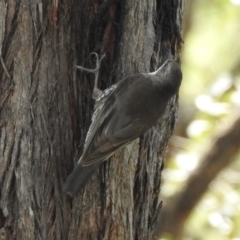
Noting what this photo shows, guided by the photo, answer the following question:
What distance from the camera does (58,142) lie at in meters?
3.57

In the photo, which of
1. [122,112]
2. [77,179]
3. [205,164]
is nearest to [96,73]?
[122,112]

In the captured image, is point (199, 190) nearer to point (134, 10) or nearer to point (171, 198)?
point (171, 198)

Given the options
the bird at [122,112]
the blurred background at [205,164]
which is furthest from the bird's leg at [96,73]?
the blurred background at [205,164]

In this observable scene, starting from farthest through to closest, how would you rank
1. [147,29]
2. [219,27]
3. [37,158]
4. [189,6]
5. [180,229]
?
[219,27], [189,6], [180,229], [147,29], [37,158]

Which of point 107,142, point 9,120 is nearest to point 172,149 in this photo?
point 107,142

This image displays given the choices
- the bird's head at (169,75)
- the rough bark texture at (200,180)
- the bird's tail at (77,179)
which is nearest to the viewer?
the bird's tail at (77,179)

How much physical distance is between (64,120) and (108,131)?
1.13 ft

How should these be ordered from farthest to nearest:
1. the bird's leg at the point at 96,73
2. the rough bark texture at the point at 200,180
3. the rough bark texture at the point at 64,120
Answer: the rough bark texture at the point at 200,180
the bird's leg at the point at 96,73
the rough bark texture at the point at 64,120

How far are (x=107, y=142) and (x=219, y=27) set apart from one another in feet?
11.8

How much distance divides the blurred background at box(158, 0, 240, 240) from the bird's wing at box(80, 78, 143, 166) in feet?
5.66

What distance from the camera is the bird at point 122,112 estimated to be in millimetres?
3570

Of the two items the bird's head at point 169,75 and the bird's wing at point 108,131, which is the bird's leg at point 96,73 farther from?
the bird's head at point 169,75

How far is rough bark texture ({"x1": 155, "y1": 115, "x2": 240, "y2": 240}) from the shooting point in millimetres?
5555

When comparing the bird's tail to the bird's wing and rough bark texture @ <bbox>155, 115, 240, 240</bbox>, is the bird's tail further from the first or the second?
rough bark texture @ <bbox>155, 115, 240, 240</bbox>
